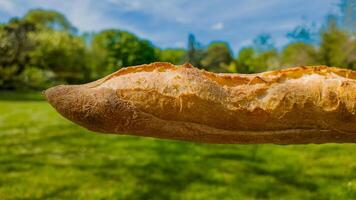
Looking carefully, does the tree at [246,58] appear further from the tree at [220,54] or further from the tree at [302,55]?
the tree at [302,55]

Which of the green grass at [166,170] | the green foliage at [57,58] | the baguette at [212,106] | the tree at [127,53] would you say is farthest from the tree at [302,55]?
the baguette at [212,106]

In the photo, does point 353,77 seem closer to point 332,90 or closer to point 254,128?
point 332,90

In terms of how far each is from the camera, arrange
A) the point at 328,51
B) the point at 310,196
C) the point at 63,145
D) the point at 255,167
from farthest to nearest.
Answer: the point at 328,51
the point at 63,145
the point at 255,167
the point at 310,196

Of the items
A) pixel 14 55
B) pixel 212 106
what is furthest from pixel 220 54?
pixel 212 106

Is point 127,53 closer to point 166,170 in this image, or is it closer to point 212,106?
point 166,170

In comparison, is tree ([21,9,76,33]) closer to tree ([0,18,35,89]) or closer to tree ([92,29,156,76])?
tree ([0,18,35,89])

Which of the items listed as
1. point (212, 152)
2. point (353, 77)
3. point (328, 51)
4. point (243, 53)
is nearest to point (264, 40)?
point (328, 51)
